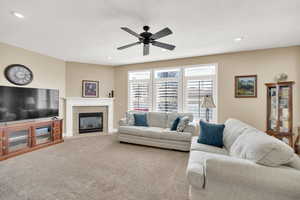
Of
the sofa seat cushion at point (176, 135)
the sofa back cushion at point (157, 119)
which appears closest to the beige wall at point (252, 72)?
the sofa seat cushion at point (176, 135)

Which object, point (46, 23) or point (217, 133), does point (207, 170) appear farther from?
point (46, 23)

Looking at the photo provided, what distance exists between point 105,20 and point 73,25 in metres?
0.67

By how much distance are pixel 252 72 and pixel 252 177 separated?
354 cm

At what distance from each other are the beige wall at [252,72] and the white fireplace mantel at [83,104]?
343 cm

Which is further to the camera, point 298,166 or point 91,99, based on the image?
point 91,99

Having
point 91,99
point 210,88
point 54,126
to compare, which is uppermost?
point 210,88

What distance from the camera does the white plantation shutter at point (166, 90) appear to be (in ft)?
15.7

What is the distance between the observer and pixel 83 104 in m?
5.11

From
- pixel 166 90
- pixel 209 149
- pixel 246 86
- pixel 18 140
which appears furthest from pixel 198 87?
pixel 18 140

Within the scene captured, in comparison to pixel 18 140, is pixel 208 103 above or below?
above

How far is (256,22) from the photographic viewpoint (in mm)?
2445

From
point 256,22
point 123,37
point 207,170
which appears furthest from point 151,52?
point 207,170

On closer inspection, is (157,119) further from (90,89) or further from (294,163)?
(294,163)

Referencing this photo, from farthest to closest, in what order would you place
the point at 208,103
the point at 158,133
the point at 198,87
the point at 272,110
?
1. the point at 198,87
2. the point at 208,103
3. the point at 158,133
4. the point at 272,110
